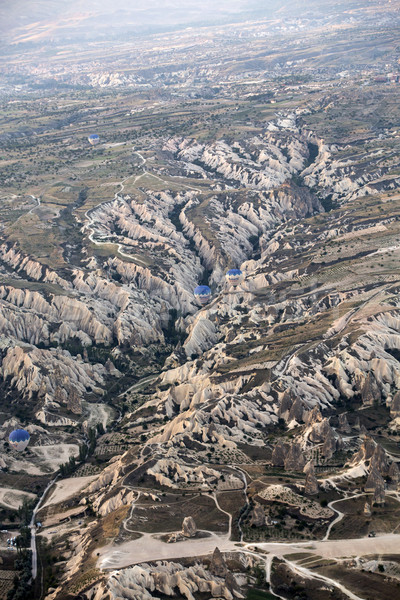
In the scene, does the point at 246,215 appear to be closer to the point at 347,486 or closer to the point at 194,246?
the point at 194,246

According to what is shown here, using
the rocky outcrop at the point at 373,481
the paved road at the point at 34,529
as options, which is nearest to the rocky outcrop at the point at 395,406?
the rocky outcrop at the point at 373,481

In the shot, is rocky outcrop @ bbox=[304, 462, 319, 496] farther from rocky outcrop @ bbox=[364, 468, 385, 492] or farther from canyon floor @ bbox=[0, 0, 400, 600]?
rocky outcrop @ bbox=[364, 468, 385, 492]

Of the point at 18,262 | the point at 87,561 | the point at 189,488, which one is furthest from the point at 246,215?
the point at 87,561

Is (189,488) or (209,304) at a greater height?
(189,488)

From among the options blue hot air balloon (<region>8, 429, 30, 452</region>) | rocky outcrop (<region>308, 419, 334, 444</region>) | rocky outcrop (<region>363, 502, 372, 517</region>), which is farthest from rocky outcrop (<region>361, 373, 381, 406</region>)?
blue hot air balloon (<region>8, 429, 30, 452</region>)

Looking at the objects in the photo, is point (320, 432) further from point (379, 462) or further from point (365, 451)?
point (379, 462)

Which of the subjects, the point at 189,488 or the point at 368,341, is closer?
the point at 189,488
